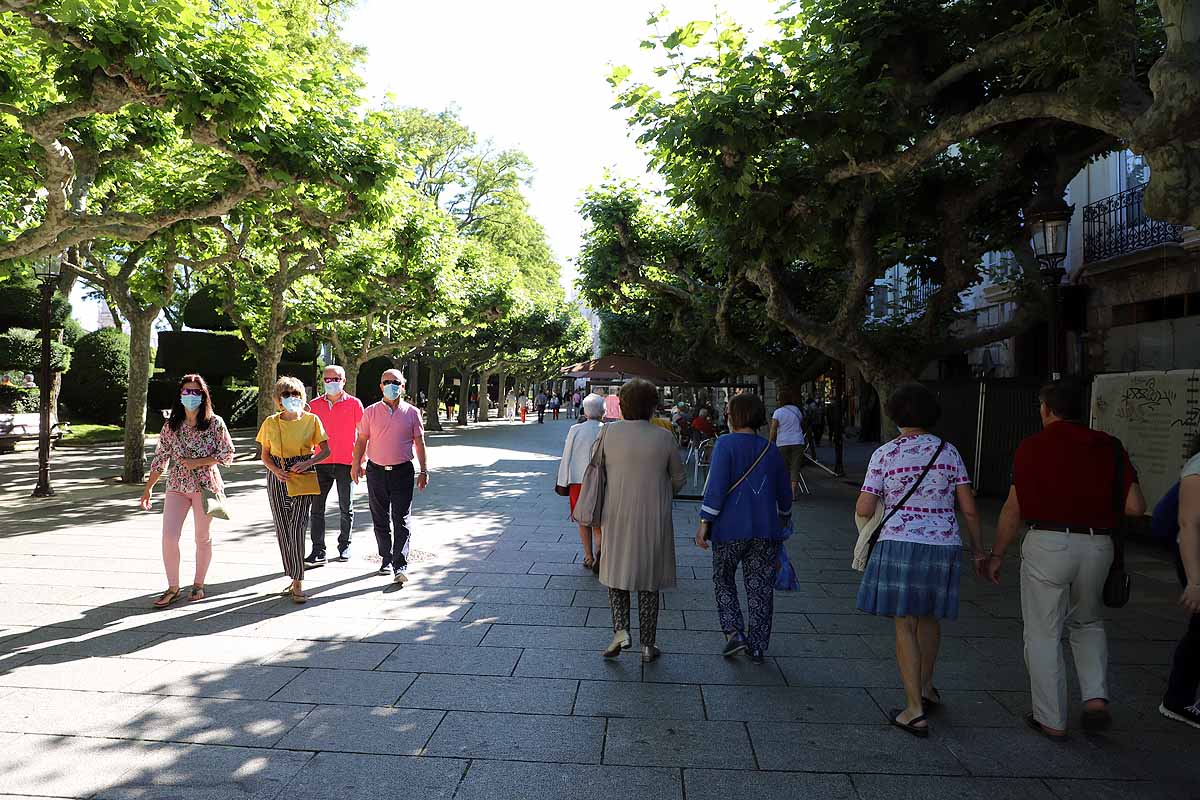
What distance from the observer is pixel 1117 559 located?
391 cm

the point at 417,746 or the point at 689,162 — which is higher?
the point at 689,162

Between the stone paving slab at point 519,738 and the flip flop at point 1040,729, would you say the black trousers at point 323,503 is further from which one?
the flip flop at point 1040,729

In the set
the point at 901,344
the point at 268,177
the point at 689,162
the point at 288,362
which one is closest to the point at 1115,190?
the point at 901,344

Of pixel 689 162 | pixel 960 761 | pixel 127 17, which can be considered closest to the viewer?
pixel 960 761

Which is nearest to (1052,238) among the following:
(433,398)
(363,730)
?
(363,730)

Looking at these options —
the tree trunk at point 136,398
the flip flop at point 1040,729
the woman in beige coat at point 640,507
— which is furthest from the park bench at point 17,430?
the flip flop at point 1040,729

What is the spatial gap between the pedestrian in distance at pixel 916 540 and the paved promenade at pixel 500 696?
0.35 metres

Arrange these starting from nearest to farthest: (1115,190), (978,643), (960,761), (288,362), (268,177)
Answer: (960,761) < (978,643) < (268,177) < (1115,190) < (288,362)

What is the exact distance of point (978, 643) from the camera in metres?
5.45

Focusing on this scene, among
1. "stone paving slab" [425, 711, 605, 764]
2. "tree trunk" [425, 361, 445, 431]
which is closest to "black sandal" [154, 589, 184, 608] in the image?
"stone paving slab" [425, 711, 605, 764]

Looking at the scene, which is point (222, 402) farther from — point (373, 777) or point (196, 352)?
point (373, 777)

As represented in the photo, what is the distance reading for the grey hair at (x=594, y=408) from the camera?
740cm

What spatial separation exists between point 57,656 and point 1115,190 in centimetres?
1605

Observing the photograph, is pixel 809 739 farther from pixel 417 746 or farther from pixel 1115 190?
pixel 1115 190
